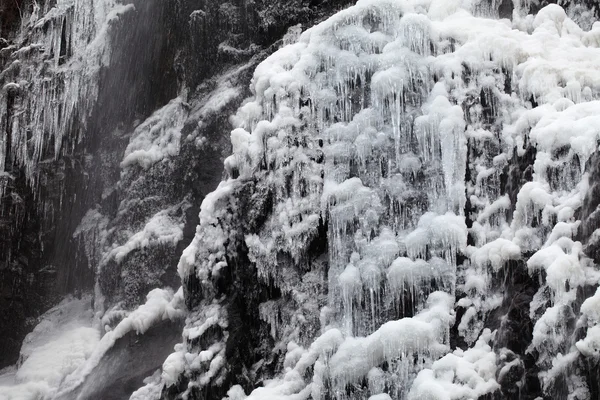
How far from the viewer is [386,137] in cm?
863

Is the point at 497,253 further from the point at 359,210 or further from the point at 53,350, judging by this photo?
the point at 53,350

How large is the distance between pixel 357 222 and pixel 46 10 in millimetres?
8788

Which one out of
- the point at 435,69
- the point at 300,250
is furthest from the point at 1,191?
the point at 435,69

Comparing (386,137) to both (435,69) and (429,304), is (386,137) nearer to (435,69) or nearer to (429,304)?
(435,69)

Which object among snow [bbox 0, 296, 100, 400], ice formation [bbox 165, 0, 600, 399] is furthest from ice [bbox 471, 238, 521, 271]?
snow [bbox 0, 296, 100, 400]

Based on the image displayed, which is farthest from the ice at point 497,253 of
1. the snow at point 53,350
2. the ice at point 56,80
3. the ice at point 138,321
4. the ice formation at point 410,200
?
the ice at point 56,80

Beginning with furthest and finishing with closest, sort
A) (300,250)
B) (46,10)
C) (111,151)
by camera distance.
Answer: (46,10)
(111,151)
(300,250)

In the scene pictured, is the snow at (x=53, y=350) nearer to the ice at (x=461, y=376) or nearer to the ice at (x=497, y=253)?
the ice at (x=461, y=376)

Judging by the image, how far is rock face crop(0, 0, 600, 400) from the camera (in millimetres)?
6863

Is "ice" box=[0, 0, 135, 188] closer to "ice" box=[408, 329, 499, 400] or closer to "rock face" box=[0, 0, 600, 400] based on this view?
"rock face" box=[0, 0, 600, 400]

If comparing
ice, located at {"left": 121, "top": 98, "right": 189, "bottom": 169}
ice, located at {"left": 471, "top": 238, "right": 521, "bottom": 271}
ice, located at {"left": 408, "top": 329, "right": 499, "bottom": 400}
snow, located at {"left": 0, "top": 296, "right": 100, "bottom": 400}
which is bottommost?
snow, located at {"left": 0, "top": 296, "right": 100, "bottom": 400}

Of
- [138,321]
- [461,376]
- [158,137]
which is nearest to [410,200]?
[461,376]

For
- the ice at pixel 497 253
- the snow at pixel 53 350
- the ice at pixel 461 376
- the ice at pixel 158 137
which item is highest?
the ice at pixel 158 137

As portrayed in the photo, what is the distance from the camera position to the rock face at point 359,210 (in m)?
6.86
